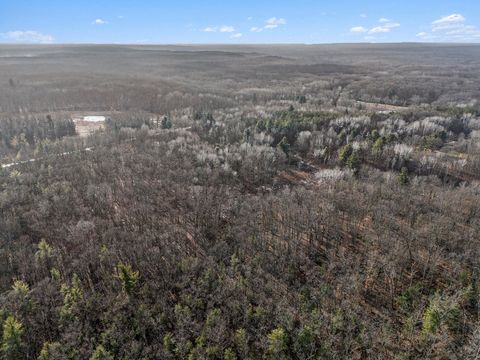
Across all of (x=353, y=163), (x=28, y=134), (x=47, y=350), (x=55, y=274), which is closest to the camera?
(x=47, y=350)

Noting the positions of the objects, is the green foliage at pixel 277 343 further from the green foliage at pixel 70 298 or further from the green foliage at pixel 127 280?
the green foliage at pixel 70 298

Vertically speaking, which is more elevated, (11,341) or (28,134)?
(28,134)

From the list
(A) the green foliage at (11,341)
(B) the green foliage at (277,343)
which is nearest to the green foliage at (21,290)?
(A) the green foliage at (11,341)

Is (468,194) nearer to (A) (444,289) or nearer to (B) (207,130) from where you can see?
(A) (444,289)

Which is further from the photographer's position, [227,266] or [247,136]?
[247,136]

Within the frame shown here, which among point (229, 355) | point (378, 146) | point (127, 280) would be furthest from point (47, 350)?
point (378, 146)

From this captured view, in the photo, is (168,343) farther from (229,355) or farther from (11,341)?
(11,341)

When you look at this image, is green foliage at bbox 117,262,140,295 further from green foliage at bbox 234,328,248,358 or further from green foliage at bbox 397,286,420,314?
green foliage at bbox 397,286,420,314
